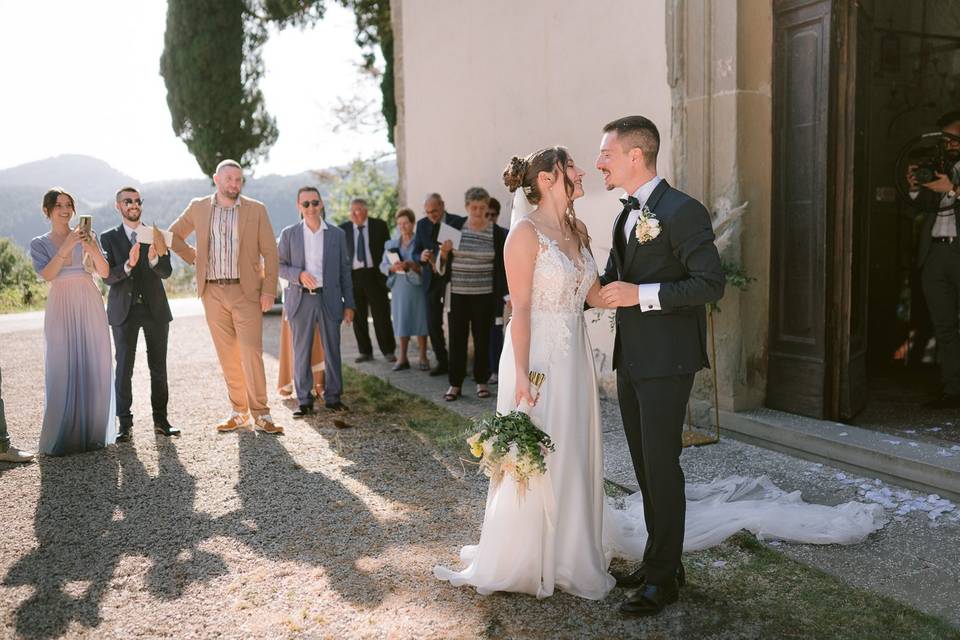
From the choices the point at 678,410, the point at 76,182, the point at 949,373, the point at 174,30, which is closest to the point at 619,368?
the point at 678,410

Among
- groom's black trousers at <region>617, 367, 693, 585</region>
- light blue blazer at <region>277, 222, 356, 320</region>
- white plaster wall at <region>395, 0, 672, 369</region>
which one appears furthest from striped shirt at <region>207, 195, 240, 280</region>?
groom's black trousers at <region>617, 367, 693, 585</region>

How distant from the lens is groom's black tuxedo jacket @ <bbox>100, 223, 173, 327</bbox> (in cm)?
574

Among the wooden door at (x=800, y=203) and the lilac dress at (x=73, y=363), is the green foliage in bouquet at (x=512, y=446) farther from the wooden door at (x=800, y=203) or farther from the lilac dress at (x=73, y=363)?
the lilac dress at (x=73, y=363)

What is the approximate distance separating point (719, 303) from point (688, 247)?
285 cm

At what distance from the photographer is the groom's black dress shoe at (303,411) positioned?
6.60 meters

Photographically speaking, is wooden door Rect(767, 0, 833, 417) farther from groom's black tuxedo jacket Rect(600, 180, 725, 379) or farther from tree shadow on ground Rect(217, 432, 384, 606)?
tree shadow on ground Rect(217, 432, 384, 606)

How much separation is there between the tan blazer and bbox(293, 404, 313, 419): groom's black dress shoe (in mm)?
1077

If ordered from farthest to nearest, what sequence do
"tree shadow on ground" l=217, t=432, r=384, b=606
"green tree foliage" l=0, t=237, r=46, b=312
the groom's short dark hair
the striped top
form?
"green tree foliage" l=0, t=237, r=46, b=312 → the striped top → "tree shadow on ground" l=217, t=432, r=384, b=606 → the groom's short dark hair

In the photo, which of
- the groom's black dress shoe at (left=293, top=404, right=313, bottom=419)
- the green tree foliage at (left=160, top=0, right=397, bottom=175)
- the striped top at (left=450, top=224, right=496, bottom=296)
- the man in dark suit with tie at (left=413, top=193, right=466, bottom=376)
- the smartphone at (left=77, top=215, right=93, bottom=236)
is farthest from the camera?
the green tree foliage at (left=160, top=0, right=397, bottom=175)

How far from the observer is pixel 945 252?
18.7 feet

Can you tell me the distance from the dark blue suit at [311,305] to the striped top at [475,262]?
3.51ft

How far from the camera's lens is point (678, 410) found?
2.98 m

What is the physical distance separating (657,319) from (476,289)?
4227 millimetres

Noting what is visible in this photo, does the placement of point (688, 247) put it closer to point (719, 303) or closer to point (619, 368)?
point (619, 368)
